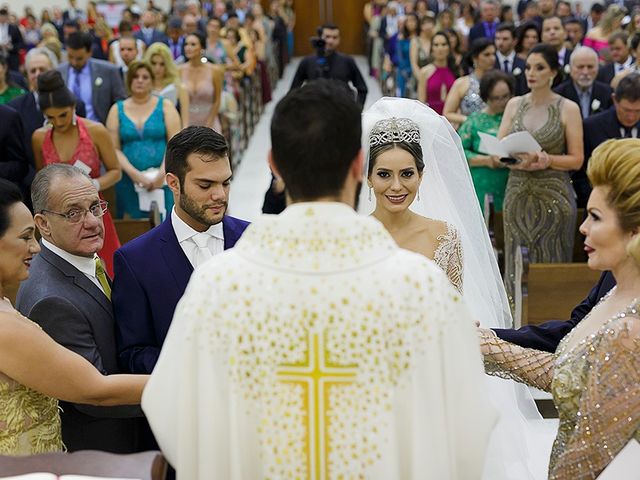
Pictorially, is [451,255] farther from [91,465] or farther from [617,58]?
[617,58]

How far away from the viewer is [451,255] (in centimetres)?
352

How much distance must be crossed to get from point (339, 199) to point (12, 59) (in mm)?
13979

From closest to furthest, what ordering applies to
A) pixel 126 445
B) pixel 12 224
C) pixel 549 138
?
pixel 12 224 < pixel 126 445 < pixel 549 138

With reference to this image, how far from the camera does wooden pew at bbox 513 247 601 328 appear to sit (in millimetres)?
5082

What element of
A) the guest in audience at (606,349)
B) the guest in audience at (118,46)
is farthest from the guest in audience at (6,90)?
the guest in audience at (606,349)

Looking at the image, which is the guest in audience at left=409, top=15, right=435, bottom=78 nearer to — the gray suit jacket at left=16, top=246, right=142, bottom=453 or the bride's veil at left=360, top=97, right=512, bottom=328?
the bride's veil at left=360, top=97, right=512, bottom=328

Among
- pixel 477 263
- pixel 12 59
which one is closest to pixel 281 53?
pixel 12 59

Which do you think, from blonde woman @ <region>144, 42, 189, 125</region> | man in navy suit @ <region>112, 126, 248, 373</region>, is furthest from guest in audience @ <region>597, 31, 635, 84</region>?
man in navy suit @ <region>112, 126, 248, 373</region>

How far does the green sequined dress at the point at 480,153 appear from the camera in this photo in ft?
22.8

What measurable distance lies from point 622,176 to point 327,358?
3.18 feet

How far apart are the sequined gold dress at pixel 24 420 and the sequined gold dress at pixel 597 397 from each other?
4.64 feet

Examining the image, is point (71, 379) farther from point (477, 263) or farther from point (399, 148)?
point (477, 263)

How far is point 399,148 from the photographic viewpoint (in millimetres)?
3488

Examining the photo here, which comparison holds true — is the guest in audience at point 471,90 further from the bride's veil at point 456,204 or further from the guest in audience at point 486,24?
the guest in audience at point 486,24
